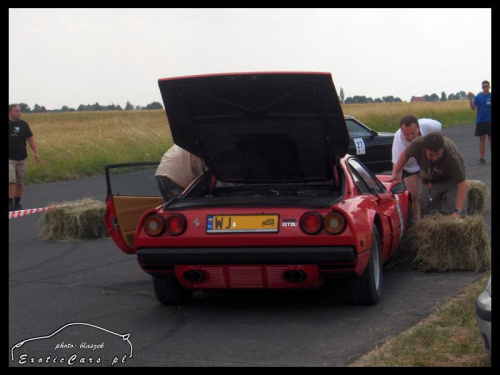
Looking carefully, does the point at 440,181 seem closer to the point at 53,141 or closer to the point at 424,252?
the point at 424,252

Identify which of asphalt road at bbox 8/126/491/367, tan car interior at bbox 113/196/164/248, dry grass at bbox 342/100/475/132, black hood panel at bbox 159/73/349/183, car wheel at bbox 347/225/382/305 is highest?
dry grass at bbox 342/100/475/132

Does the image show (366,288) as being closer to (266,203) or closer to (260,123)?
(266,203)

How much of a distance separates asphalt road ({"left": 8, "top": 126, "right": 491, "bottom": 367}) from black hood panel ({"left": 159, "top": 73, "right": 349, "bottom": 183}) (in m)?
1.10

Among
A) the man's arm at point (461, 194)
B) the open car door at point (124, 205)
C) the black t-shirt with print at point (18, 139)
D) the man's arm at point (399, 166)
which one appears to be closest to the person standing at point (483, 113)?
the black t-shirt with print at point (18, 139)

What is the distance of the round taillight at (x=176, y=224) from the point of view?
680 cm

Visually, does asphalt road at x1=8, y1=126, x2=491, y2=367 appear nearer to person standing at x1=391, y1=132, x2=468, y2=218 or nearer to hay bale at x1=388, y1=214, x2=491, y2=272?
hay bale at x1=388, y1=214, x2=491, y2=272

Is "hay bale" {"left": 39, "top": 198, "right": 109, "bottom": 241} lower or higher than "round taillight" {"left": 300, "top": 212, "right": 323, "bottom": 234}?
lower

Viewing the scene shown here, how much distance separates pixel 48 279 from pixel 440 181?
14.0ft

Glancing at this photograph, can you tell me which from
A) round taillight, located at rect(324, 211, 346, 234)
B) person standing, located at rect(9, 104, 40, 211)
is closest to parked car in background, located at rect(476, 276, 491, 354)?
round taillight, located at rect(324, 211, 346, 234)

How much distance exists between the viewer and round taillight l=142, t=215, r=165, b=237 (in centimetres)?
686

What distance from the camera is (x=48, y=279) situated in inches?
357

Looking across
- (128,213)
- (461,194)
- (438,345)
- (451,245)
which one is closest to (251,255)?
(438,345)

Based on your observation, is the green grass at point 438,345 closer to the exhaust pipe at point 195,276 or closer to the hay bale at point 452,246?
the exhaust pipe at point 195,276

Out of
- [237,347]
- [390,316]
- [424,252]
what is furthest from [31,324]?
[424,252]
